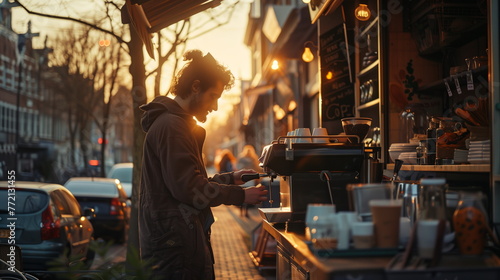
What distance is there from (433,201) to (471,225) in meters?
0.19

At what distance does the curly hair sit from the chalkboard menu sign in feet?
14.9

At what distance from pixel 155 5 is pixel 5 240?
487 centimetres

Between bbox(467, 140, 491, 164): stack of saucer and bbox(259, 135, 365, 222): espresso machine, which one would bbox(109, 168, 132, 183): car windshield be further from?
bbox(467, 140, 491, 164): stack of saucer

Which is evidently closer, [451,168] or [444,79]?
[451,168]

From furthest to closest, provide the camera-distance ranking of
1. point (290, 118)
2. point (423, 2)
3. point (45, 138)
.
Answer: point (45, 138) < point (290, 118) < point (423, 2)

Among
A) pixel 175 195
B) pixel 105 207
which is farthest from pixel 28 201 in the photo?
pixel 175 195

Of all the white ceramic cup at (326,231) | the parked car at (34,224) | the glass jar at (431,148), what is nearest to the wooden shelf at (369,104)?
the glass jar at (431,148)

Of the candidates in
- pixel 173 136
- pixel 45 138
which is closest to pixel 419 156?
pixel 173 136

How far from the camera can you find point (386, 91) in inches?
280

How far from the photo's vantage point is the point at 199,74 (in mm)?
4238

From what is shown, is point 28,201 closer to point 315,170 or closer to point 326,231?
point 315,170

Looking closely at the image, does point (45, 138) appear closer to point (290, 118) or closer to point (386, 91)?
point (290, 118)

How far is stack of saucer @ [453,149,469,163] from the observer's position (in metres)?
4.81

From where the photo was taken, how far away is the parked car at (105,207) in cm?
1563
